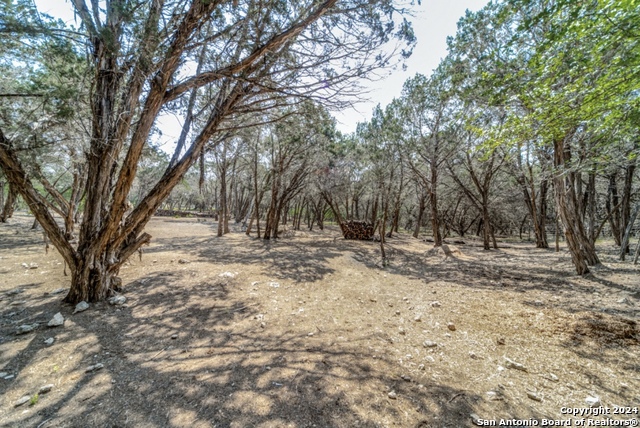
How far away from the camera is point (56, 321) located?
305 cm

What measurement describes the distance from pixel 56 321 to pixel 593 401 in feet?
18.8

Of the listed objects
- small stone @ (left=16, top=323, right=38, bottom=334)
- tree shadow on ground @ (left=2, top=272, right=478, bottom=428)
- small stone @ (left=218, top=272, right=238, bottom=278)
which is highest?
small stone @ (left=218, top=272, right=238, bottom=278)

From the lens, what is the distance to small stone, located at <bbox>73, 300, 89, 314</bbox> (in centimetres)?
342

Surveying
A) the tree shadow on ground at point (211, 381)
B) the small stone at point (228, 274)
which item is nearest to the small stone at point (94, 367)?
the tree shadow on ground at point (211, 381)

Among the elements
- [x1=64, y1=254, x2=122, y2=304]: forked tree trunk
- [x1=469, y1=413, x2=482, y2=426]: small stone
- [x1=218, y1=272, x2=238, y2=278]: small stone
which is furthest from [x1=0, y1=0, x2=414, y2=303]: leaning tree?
[x1=469, y1=413, x2=482, y2=426]: small stone

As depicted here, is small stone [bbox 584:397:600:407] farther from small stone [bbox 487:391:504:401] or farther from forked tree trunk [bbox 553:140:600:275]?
forked tree trunk [bbox 553:140:600:275]

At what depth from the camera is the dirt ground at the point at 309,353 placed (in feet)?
6.21

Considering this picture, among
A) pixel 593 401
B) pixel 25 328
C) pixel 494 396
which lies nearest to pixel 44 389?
pixel 25 328

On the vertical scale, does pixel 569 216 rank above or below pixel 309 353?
above

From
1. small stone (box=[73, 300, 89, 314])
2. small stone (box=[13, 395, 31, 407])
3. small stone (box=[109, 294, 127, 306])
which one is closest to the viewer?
small stone (box=[13, 395, 31, 407])

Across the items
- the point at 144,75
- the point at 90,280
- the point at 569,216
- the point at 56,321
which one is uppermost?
the point at 144,75

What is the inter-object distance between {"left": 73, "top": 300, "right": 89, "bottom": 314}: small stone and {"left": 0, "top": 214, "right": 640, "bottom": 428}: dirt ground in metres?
0.11

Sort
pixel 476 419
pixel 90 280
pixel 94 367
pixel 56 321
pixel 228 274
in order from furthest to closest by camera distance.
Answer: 1. pixel 228 274
2. pixel 90 280
3. pixel 56 321
4. pixel 94 367
5. pixel 476 419

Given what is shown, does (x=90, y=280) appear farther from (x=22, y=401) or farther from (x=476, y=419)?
(x=476, y=419)
